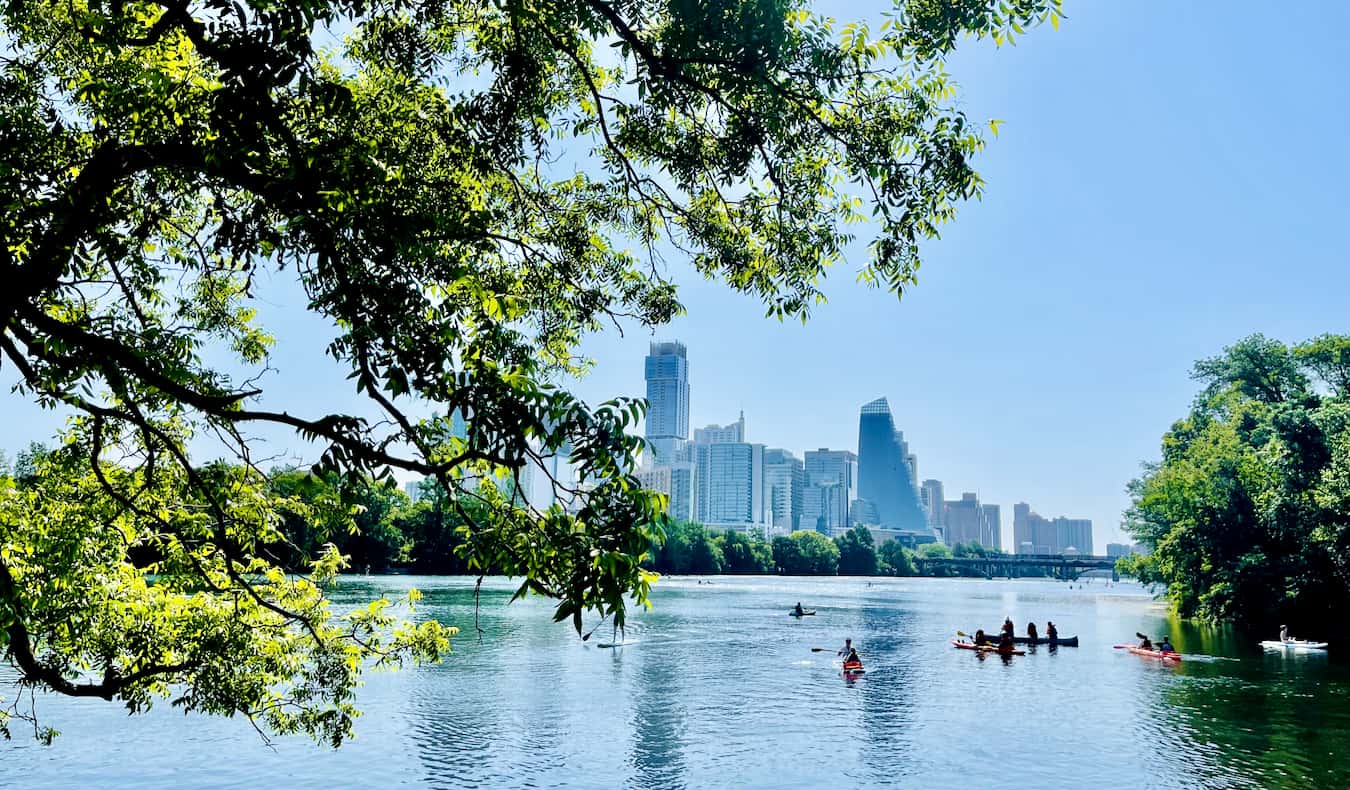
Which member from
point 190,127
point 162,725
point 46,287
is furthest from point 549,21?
point 162,725

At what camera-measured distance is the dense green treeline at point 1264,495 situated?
39219 millimetres

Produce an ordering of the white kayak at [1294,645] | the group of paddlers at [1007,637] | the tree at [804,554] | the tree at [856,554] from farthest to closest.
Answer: the tree at [856,554] < the tree at [804,554] < the group of paddlers at [1007,637] < the white kayak at [1294,645]

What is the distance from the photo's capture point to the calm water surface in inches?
720

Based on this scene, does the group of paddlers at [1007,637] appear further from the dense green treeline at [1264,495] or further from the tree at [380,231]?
the tree at [380,231]

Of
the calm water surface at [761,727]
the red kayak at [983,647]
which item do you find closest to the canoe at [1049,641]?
the calm water surface at [761,727]

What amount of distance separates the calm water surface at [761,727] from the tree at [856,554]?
113582 millimetres

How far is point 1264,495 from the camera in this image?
4172cm

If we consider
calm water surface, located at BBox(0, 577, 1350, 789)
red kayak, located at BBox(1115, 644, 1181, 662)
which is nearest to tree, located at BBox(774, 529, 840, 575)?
calm water surface, located at BBox(0, 577, 1350, 789)

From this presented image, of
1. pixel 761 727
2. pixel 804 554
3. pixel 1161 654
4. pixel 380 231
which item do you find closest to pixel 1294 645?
pixel 1161 654

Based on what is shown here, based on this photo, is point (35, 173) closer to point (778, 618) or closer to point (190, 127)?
point (190, 127)

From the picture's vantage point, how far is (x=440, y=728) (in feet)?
72.1

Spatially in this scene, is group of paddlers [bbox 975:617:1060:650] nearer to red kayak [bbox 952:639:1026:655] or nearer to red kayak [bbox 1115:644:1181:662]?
red kayak [bbox 952:639:1026:655]

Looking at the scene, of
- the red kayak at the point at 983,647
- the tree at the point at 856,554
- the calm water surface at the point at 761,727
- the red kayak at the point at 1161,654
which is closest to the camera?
the calm water surface at the point at 761,727

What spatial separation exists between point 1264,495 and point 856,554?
369 ft
